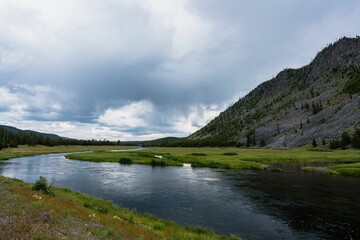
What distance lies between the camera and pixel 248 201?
134ft

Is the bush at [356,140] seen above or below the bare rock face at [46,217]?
above

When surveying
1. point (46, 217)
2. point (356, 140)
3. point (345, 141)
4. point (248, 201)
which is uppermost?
point (356, 140)

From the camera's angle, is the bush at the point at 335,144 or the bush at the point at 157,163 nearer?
the bush at the point at 157,163

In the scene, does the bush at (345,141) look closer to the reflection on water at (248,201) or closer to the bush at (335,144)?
the bush at (335,144)

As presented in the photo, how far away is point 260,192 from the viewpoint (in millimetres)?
47031

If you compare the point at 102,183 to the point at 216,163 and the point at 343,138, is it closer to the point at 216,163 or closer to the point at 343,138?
the point at 216,163

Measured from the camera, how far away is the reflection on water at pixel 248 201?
2973 cm

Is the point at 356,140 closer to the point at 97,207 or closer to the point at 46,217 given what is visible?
the point at 97,207

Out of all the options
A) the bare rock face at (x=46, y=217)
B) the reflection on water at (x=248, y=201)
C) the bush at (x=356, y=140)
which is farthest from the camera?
the bush at (x=356, y=140)

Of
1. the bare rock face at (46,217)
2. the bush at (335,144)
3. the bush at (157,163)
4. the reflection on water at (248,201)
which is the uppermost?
the bush at (335,144)

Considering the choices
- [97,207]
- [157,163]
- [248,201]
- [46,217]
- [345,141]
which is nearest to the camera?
[46,217]

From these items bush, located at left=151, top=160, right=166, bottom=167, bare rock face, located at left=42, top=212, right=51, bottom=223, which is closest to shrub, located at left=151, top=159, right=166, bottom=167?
bush, located at left=151, top=160, right=166, bottom=167

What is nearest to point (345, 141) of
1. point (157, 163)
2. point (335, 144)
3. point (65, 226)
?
point (335, 144)

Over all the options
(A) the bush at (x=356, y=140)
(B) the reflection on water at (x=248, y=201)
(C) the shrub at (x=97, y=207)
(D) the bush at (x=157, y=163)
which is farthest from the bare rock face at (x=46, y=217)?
(A) the bush at (x=356, y=140)
